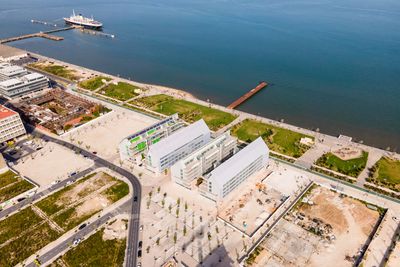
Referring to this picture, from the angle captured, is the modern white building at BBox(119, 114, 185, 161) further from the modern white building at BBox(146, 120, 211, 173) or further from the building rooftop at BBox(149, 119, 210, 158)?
the building rooftop at BBox(149, 119, 210, 158)

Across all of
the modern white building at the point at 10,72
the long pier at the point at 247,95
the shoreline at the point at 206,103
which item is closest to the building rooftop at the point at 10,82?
the modern white building at the point at 10,72

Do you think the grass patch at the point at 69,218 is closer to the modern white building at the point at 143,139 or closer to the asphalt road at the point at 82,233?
the asphalt road at the point at 82,233

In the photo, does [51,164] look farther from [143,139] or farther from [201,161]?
[201,161]

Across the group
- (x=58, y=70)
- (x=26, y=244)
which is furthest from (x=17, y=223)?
(x=58, y=70)

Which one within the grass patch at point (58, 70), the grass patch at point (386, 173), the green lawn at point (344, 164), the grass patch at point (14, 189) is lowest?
the grass patch at point (14, 189)

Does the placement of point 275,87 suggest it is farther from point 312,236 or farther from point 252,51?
point 312,236

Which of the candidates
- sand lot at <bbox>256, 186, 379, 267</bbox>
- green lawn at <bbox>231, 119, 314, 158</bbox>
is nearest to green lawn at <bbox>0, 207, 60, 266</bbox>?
sand lot at <bbox>256, 186, 379, 267</bbox>
